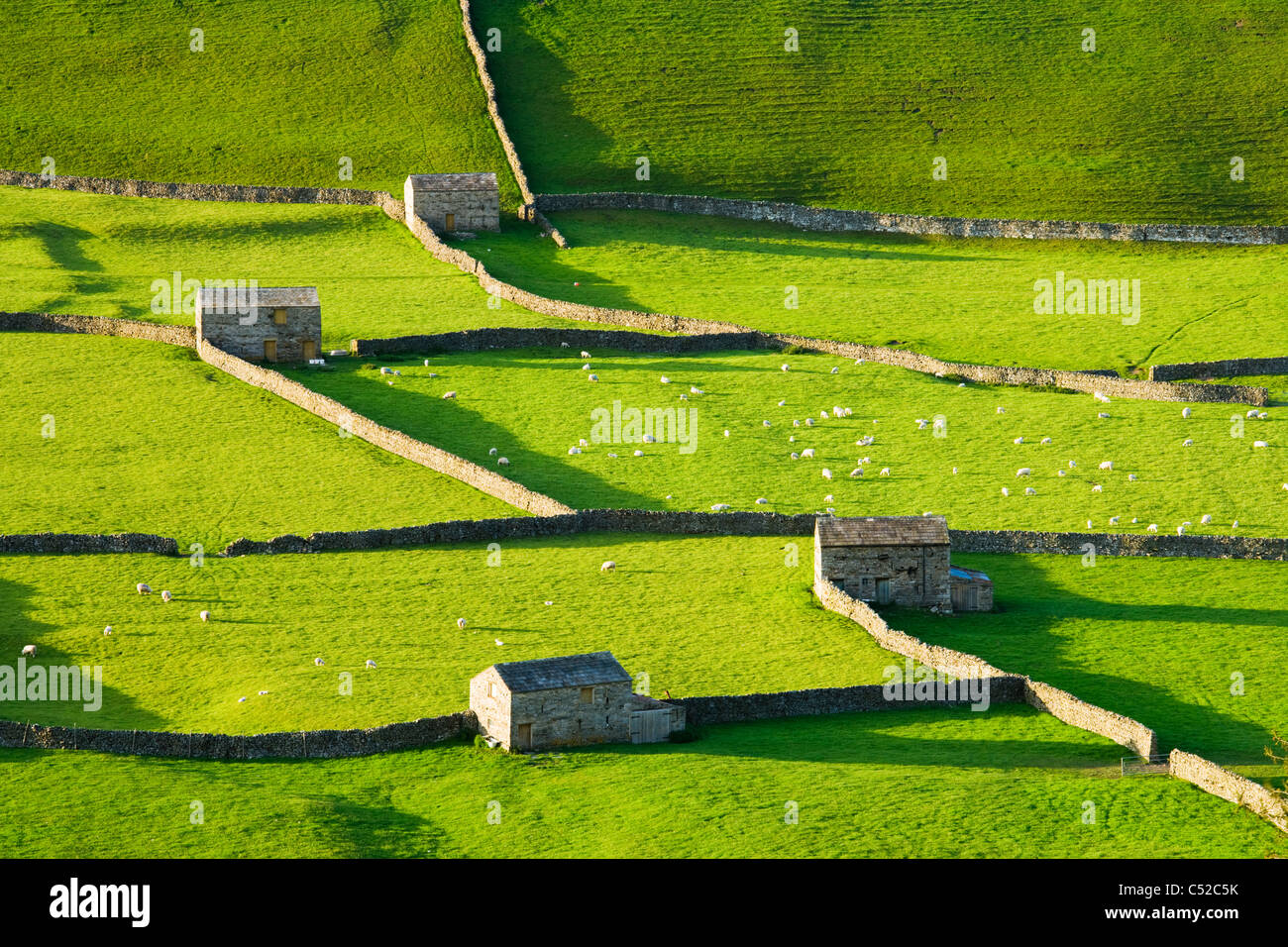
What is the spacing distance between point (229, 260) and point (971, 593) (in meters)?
39.3

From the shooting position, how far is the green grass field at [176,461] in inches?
2024

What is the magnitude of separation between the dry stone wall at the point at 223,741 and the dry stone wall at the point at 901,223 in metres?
47.6

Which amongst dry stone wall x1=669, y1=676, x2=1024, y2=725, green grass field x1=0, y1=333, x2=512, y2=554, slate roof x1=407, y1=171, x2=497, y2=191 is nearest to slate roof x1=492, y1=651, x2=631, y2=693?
dry stone wall x1=669, y1=676, x2=1024, y2=725

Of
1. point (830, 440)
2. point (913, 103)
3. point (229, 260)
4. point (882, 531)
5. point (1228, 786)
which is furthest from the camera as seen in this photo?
point (913, 103)

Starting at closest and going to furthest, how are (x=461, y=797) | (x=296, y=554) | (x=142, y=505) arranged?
(x=461, y=797) < (x=296, y=554) < (x=142, y=505)

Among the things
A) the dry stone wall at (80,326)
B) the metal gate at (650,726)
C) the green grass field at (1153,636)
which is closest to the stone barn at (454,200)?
the dry stone wall at (80,326)

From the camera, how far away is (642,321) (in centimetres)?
6875

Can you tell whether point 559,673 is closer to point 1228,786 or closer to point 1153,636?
point 1228,786

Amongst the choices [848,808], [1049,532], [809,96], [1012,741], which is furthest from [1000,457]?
[809,96]

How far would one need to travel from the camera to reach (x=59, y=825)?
3344cm

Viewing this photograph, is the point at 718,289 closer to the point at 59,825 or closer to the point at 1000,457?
the point at 1000,457

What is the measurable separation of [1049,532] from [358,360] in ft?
82.5

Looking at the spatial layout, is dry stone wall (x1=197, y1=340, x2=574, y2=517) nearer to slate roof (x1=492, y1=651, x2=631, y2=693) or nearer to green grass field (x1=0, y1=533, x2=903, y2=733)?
green grass field (x1=0, y1=533, x2=903, y2=733)

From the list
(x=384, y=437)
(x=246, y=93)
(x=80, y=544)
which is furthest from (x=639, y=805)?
(x=246, y=93)
